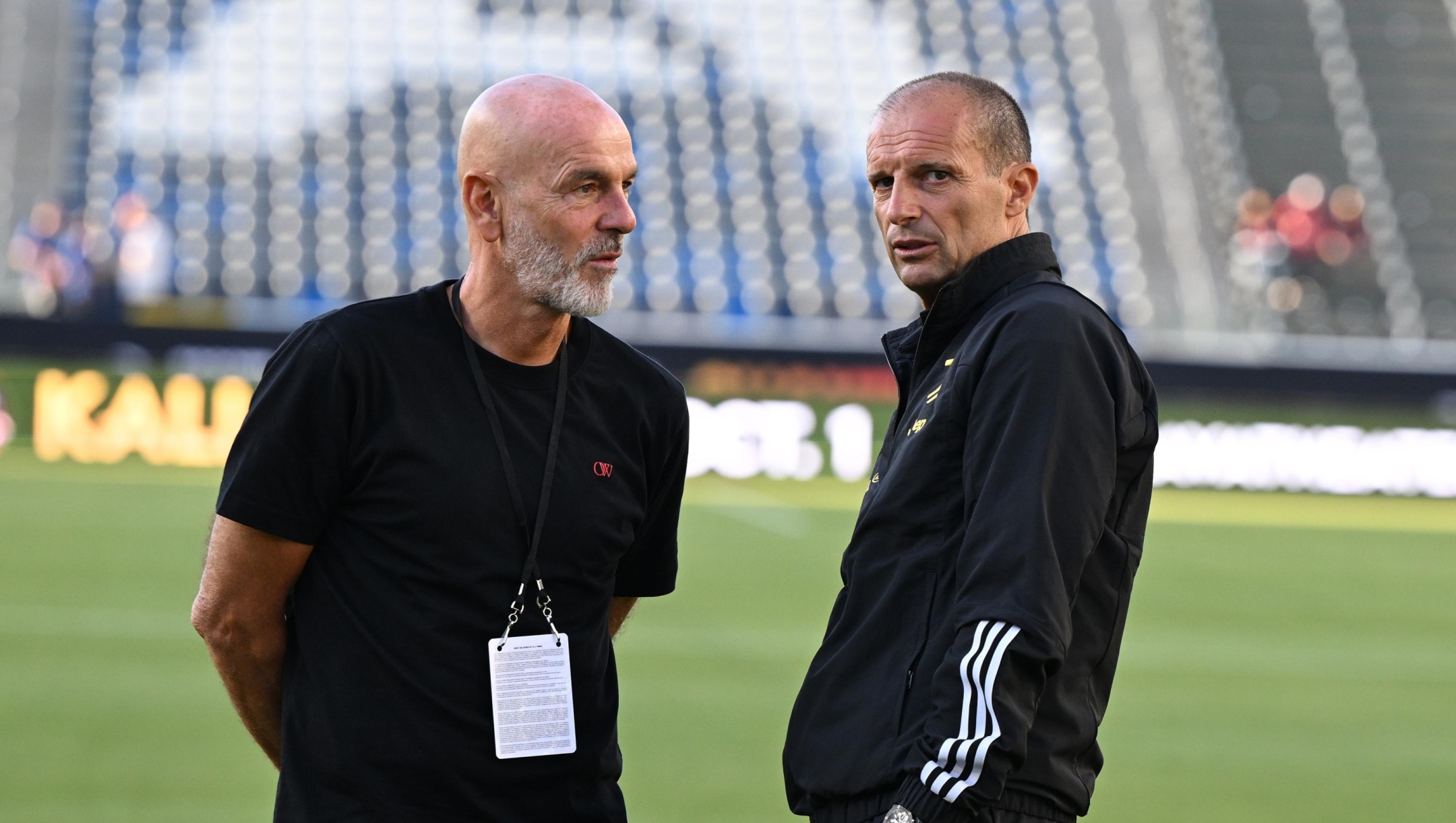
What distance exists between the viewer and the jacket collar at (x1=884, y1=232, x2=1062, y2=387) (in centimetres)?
240

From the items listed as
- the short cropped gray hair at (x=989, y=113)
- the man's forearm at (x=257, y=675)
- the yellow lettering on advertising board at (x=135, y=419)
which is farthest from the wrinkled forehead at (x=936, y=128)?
the yellow lettering on advertising board at (x=135, y=419)

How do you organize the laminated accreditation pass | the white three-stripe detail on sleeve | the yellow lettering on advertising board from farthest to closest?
1. the yellow lettering on advertising board
2. the laminated accreditation pass
3. the white three-stripe detail on sleeve

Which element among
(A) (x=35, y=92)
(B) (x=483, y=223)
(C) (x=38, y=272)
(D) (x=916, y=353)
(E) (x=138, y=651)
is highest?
(A) (x=35, y=92)

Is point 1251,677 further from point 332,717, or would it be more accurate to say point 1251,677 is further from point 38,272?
point 38,272

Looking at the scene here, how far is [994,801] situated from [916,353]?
2.27 feet

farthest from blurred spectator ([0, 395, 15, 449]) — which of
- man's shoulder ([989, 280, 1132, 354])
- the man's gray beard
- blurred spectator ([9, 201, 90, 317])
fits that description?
man's shoulder ([989, 280, 1132, 354])

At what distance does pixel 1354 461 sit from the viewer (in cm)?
1577

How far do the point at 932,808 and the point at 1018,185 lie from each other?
95cm

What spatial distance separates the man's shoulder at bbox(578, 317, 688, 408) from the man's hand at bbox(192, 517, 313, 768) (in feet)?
1.95

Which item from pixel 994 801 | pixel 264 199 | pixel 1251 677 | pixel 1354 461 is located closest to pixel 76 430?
pixel 264 199

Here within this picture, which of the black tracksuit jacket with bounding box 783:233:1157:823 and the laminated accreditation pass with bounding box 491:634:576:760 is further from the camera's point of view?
the laminated accreditation pass with bounding box 491:634:576:760

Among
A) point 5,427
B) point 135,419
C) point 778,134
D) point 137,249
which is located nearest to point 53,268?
point 137,249

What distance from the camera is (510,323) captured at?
2.66 metres

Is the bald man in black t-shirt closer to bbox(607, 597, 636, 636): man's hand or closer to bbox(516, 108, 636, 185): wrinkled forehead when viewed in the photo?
bbox(516, 108, 636, 185): wrinkled forehead
